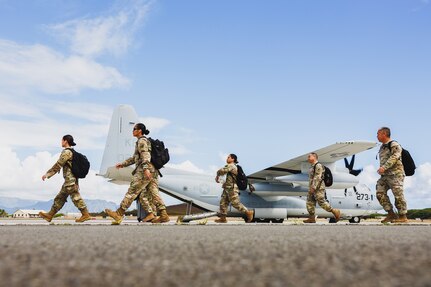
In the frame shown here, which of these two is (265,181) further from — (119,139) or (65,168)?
(65,168)

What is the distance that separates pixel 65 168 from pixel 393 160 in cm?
736

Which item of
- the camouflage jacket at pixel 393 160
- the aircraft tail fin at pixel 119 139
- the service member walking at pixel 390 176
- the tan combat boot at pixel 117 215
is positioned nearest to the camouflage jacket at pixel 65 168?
the tan combat boot at pixel 117 215

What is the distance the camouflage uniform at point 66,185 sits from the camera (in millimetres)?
10172

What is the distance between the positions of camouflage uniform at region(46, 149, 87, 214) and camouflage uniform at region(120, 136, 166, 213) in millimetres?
1130

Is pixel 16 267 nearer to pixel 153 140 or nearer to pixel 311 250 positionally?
pixel 311 250

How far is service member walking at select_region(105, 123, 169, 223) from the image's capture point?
990cm

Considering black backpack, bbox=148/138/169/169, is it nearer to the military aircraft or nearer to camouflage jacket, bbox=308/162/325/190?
camouflage jacket, bbox=308/162/325/190

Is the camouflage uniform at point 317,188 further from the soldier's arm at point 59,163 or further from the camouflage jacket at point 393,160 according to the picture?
the soldier's arm at point 59,163

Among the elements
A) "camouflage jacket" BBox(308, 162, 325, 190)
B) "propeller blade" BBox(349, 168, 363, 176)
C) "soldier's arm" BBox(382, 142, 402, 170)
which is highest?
"propeller blade" BBox(349, 168, 363, 176)

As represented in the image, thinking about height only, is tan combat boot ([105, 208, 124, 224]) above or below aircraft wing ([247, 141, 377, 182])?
below

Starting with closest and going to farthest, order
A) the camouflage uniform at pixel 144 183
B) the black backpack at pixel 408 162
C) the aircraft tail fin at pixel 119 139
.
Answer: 1. the camouflage uniform at pixel 144 183
2. the black backpack at pixel 408 162
3. the aircraft tail fin at pixel 119 139

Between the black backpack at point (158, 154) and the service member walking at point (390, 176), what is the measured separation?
15.9 feet

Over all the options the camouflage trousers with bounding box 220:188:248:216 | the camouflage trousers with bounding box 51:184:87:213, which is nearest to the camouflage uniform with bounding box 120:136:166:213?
the camouflage trousers with bounding box 51:184:87:213

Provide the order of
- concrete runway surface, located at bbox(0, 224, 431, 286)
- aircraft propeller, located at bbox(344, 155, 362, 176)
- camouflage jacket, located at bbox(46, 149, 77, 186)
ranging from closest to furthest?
concrete runway surface, located at bbox(0, 224, 431, 286), camouflage jacket, located at bbox(46, 149, 77, 186), aircraft propeller, located at bbox(344, 155, 362, 176)
